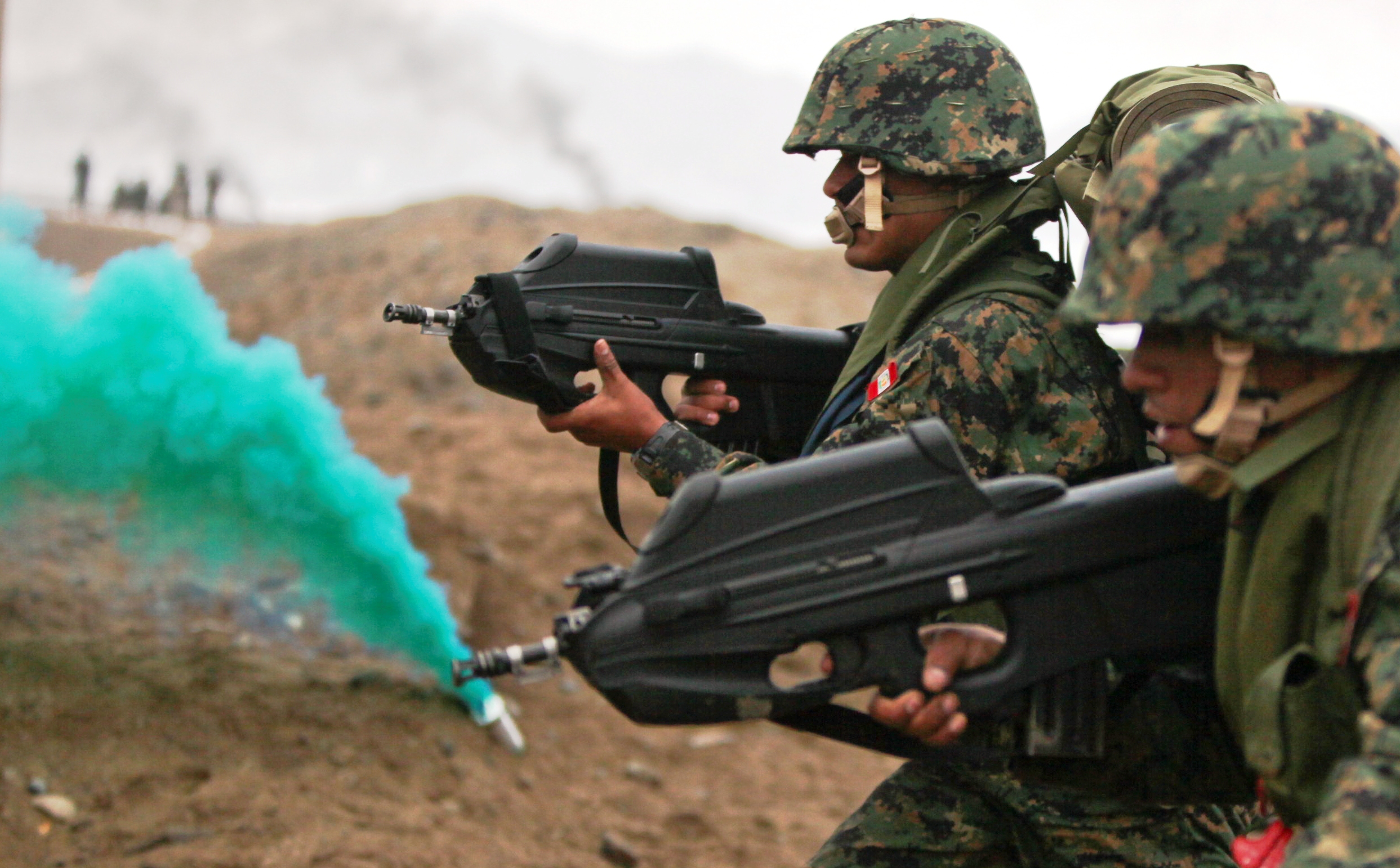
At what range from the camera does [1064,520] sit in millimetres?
2197

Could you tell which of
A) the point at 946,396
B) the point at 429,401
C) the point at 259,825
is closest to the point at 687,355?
the point at 946,396

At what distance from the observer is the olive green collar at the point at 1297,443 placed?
6.01ft

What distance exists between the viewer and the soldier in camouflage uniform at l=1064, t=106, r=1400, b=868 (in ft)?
5.81

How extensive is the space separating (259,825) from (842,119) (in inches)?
126

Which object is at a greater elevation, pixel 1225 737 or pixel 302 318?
pixel 1225 737

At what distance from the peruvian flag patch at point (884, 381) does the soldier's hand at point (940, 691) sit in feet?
1.98

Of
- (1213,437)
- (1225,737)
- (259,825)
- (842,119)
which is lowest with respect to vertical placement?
(259,825)

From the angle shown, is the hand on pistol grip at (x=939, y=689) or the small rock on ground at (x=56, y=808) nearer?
the hand on pistol grip at (x=939, y=689)

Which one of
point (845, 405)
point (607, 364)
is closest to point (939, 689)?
point (845, 405)

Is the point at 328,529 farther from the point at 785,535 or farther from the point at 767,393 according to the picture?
the point at 785,535

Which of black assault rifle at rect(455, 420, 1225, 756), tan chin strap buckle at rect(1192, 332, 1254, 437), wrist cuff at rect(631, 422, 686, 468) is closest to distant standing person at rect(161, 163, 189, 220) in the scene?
wrist cuff at rect(631, 422, 686, 468)

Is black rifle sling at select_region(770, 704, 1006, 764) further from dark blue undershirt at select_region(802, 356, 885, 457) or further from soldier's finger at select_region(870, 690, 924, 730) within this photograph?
dark blue undershirt at select_region(802, 356, 885, 457)

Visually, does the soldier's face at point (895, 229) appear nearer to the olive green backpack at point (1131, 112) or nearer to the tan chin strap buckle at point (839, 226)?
the tan chin strap buckle at point (839, 226)

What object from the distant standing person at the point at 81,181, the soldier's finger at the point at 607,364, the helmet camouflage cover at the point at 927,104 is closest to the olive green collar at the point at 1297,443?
the helmet camouflage cover at the point at 927,104
